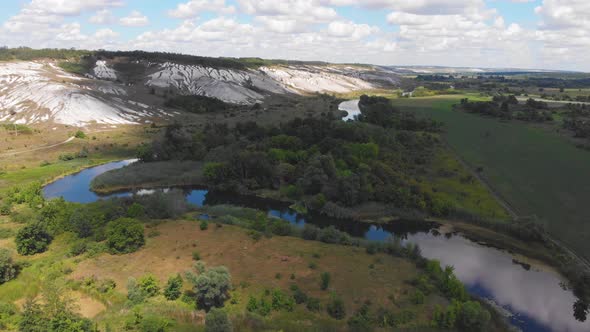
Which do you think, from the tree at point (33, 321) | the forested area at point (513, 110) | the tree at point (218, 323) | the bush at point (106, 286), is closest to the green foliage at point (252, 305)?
the tree at point (218, 323)

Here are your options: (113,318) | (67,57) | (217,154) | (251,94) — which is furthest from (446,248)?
(67,57)

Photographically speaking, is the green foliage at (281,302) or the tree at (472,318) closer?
the tree at (472,318)

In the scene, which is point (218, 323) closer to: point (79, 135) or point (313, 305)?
point (313, 305)

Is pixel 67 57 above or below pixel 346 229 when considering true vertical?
above

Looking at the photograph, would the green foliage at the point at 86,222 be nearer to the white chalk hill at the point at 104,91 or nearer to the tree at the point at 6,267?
the tree at the point at 6,267

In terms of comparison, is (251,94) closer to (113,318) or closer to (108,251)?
(108,251)

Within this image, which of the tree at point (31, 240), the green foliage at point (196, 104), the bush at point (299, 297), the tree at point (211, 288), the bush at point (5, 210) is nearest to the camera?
the tree at point (211, 288)
